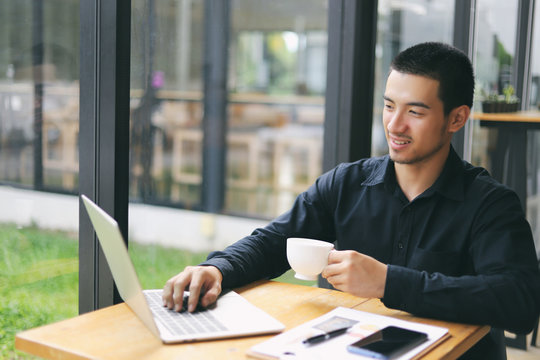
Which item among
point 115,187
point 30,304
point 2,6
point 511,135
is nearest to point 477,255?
point 115,187

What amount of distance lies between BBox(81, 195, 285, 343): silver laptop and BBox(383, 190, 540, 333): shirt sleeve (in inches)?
11.1

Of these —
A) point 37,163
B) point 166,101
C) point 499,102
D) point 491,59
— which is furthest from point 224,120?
point 37,163

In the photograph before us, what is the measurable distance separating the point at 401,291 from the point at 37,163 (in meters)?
1.01

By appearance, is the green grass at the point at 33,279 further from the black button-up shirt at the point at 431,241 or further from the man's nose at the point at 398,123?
the man's nose at the point at 398,123

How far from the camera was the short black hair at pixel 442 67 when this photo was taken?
142 cm

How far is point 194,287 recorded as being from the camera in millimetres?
1168

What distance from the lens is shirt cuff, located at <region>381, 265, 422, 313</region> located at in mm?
1188

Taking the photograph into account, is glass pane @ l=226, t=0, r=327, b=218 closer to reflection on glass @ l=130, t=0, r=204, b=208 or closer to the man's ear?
reflection on glass @ l=130, t=0, r=204, b=208

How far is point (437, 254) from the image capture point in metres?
1.40

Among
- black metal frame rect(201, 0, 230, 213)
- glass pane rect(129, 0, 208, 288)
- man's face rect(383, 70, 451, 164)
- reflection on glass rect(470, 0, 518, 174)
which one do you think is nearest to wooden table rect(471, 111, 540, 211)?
reflection on glass rect(470, 0, 518, 174)

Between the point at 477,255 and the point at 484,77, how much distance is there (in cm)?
196

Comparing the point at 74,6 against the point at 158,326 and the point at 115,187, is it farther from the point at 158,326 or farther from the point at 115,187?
the point at 158,326

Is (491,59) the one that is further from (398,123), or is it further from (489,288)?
(489,288)

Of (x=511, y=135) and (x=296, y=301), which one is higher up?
(x=511, y=135)
